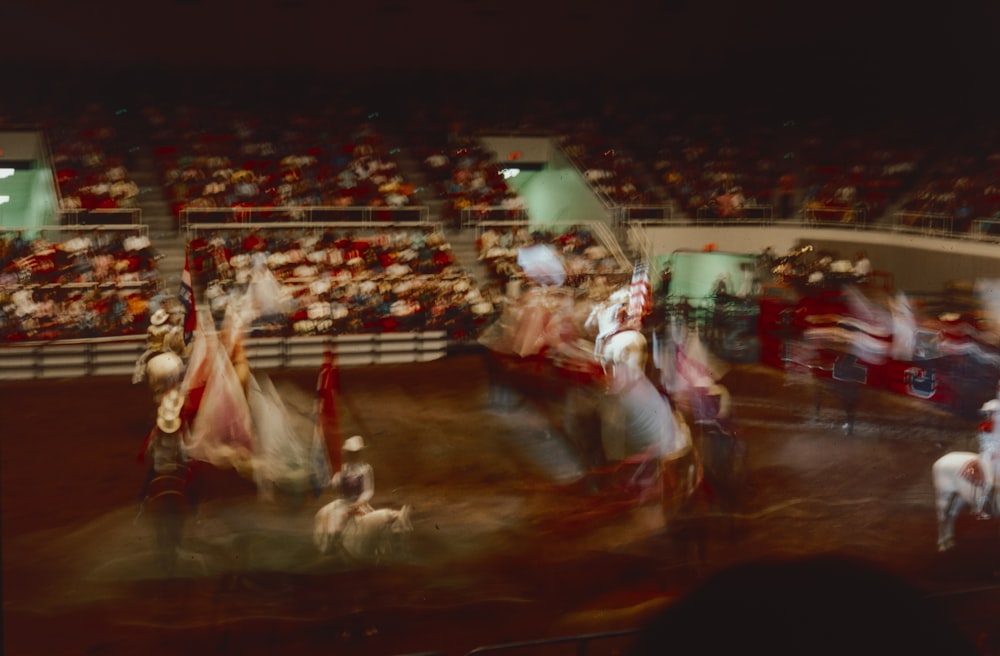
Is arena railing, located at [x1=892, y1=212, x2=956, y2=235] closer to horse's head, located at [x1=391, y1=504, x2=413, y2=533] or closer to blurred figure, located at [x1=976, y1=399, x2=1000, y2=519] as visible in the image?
blurred figure, located at [x1=976, y1=399, x2=1000, y2=519]

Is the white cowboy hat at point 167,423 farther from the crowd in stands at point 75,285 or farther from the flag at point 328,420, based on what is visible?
the crowd in stands at point 75,285

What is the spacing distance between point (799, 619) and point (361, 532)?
20.1 ft

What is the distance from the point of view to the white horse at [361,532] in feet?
22.8

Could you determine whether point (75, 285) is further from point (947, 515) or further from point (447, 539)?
point (947, 515)

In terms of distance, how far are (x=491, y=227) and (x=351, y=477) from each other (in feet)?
39.3

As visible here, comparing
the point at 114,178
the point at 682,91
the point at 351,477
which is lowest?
the point at 351,477

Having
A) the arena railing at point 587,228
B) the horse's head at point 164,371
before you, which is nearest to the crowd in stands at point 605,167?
the arena railing at point 587,228

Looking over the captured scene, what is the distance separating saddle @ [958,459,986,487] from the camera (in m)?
7.32

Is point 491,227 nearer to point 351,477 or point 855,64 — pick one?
point 855,64

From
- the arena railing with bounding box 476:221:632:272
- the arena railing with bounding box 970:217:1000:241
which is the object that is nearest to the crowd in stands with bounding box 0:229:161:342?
the arena railing with bounding box 476:221:632:272

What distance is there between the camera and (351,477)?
6766mm

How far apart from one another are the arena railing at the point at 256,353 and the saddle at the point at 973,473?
8148mm

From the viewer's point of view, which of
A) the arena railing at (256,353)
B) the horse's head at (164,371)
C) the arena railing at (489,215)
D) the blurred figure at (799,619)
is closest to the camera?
the blurred figure at (799,619)

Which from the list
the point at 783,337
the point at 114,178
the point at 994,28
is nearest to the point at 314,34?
the point at 114,178
